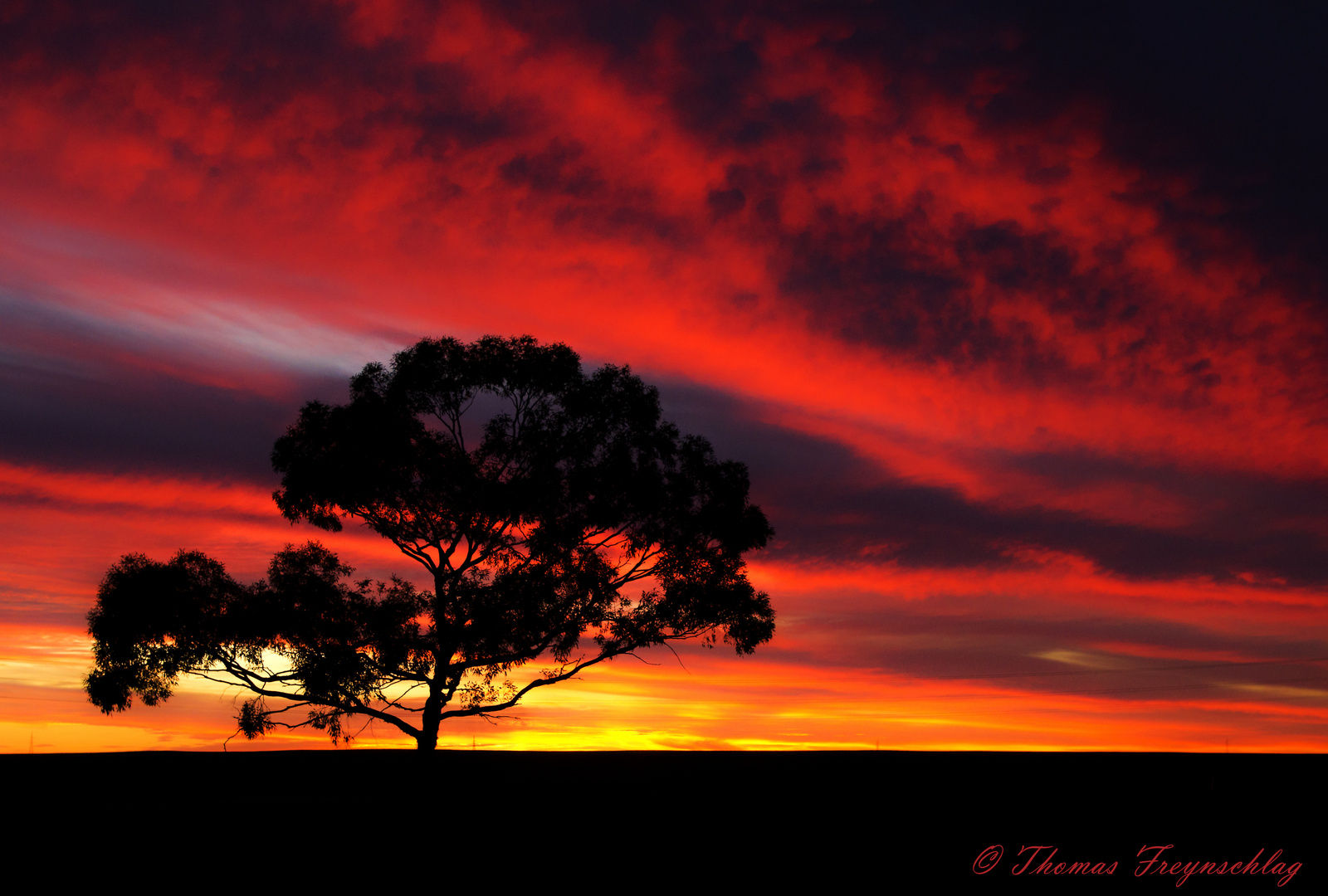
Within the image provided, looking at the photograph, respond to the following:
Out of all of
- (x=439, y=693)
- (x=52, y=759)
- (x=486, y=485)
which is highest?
(x=486, y=485)

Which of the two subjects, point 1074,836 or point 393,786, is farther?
point 393,786

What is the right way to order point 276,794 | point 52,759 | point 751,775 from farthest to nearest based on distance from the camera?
point 52,759 → point 751,775 → point 276,794

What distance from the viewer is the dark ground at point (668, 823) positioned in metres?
20.3

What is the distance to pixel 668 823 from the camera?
27.5 metres

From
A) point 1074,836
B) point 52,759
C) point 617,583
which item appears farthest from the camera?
point 52,759

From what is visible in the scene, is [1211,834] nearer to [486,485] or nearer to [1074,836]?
[1074,836]

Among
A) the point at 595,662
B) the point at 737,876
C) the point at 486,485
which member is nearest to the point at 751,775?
the point at 595,662

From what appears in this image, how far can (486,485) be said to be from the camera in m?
38.3

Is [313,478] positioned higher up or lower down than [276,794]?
higher up

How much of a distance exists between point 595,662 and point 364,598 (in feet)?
31.1

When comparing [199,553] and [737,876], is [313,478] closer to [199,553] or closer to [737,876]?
[199,553]

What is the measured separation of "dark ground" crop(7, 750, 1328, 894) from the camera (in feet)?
66.6

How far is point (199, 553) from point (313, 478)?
19.2ft

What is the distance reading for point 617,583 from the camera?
3944 centimetres
